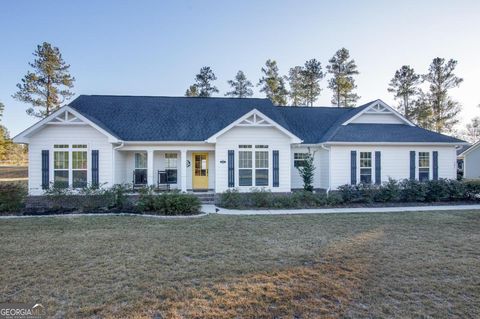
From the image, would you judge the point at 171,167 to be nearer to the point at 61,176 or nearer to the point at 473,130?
the point at 61,176

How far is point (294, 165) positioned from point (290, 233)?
28.4ft

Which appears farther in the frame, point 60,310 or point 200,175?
point 200,175

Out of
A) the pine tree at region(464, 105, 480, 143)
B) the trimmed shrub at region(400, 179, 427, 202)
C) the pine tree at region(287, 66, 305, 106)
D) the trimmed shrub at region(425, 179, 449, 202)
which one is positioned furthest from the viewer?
the pine tree at region(464, 105, 480, 143)

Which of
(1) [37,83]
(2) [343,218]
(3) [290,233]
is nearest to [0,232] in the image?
(3) [290,233]

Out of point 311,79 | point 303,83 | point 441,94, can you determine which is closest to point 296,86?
point 303,83

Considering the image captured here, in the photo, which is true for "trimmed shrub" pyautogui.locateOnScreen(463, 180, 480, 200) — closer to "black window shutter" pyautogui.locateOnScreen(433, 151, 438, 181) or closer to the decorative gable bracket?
"black window shutter" pyautogui.locateOnScreen(433, 151, 438, 181)

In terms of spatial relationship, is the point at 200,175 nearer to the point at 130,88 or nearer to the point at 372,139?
the point at 372,139

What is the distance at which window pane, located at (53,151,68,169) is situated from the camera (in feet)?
42.2

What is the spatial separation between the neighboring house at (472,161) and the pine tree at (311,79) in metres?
16.8

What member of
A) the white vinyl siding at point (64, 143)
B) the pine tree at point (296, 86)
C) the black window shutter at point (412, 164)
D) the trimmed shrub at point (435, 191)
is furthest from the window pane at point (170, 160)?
the pine tree at point (296, 86)

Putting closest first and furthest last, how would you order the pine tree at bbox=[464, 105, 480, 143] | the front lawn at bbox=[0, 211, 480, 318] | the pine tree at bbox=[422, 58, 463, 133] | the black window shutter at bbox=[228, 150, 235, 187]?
the front lawn at bbox=[0, 211, 480, 318] → the black window shutter at bbox=[228, 150, 235, 187] → the pine tree at bbox=[422, 58, 463, 133] → the pine tree at bbox=[464, 105, 480, 143]

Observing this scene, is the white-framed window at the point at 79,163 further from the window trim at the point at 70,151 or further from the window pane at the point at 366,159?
the window pane at the point at 366,159

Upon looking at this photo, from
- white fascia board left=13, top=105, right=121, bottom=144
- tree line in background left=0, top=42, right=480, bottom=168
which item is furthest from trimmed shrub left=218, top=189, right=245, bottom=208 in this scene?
tree line in background left=0, top=42, right=480, bottom=168

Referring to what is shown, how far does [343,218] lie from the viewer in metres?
9.56
